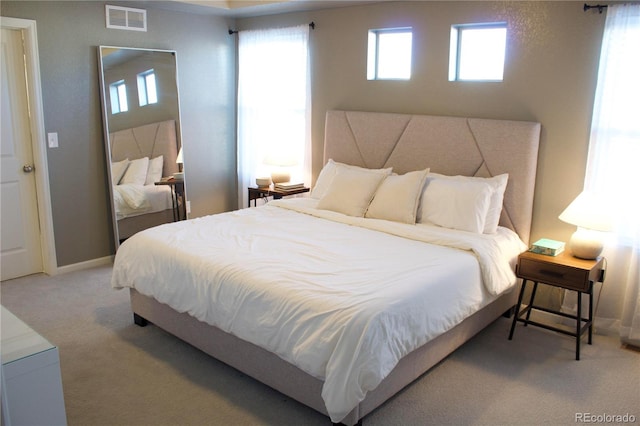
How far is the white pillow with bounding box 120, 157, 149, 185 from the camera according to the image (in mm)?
4938

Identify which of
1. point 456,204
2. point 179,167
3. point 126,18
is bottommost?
point 456,204

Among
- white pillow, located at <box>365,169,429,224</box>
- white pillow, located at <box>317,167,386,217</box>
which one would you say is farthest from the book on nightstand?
white pillow, located at <box>317,167,386,217</box>

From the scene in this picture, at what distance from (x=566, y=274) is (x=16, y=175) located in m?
4.24

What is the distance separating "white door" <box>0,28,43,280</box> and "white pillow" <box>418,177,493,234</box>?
326 cm

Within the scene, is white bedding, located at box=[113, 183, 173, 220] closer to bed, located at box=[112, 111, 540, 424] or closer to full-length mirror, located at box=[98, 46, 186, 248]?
full-length mirror, located at box=[98, 46, 186, 248]

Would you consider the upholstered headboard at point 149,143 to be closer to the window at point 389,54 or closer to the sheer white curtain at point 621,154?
the window at point 389,54

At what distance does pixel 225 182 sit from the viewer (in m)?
5.98

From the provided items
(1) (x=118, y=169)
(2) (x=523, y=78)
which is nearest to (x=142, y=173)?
(1) (x=118, y=169)

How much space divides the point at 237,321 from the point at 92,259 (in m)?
2.65

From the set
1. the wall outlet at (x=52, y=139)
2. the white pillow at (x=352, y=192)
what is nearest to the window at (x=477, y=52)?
the white pillow at (x=352, y=192)

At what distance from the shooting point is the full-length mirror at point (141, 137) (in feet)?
15.8

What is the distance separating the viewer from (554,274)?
11.1ft

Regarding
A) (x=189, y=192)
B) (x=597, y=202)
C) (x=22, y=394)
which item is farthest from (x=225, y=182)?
(x=22, y=394)

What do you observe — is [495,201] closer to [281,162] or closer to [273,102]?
[281,162]
